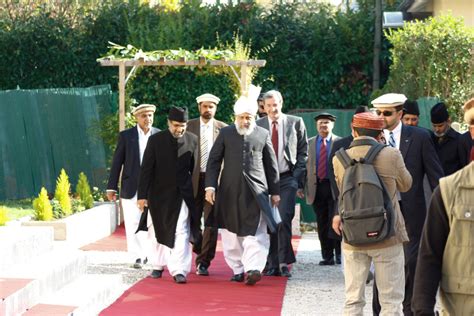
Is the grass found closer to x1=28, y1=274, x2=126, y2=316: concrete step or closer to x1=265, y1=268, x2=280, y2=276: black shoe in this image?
x1=265, y1=268, x2=280, y2=276: black shoe

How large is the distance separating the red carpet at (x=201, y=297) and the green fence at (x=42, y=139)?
27.6 ft

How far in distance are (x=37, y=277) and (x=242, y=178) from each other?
128 inches

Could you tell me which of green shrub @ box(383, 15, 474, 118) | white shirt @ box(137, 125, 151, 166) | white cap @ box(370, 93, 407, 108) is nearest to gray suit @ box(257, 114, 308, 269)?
white shirt @ box(137, 125, 151, 166)

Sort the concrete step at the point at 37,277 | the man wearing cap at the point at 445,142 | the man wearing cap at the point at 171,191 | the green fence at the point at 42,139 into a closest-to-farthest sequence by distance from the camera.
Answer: the concrete step at the point at 37,277 < the man wearing cap at the point at 445,142 < the man wearing cap at the point at 171,191 < the green fence at the point at 42,139

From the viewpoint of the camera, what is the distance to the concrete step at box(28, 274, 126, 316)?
963 centimetres

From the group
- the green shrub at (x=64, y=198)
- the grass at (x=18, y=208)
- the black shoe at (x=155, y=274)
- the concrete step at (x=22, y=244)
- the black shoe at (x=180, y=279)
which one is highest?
the concrete step at (x=22, y=244)

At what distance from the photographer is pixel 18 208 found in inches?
752

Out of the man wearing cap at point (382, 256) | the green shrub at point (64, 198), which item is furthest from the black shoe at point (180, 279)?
the man wearing cap at point (382, 256)

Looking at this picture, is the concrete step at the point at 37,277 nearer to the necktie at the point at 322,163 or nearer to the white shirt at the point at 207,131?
the white shirt at the point at 207,131

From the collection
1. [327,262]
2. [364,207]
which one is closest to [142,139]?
[327,262]

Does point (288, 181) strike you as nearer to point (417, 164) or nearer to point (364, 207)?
point (417, 164)

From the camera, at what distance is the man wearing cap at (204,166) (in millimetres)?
13086

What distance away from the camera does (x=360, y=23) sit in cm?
2475

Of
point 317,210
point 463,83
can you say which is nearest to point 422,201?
point 317,210
